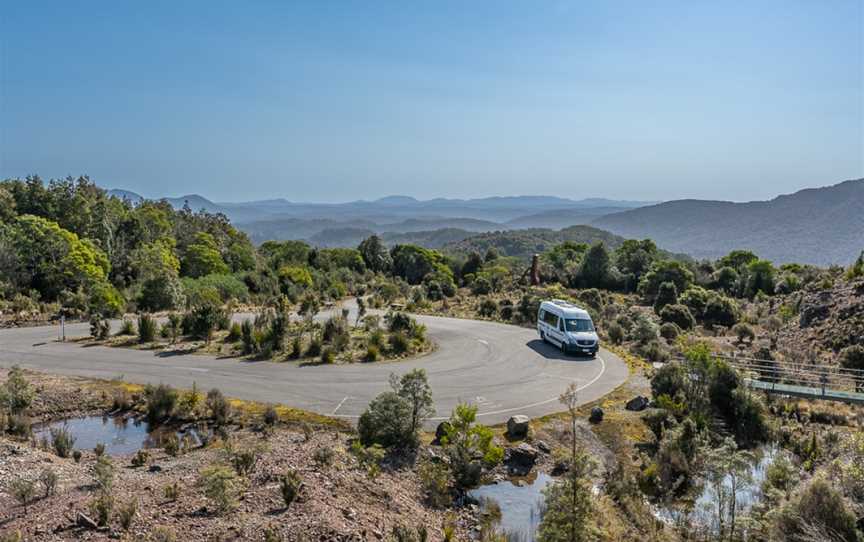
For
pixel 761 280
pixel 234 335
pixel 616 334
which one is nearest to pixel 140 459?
pixel 234 335

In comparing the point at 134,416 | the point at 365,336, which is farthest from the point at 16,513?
the point at 365,336

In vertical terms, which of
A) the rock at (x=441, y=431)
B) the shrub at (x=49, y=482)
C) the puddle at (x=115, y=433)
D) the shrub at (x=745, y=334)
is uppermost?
the shrub at (x=49, y=482)

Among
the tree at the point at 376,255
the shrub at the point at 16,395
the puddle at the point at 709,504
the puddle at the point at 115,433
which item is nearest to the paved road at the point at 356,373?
the puddle at the point at 115,433

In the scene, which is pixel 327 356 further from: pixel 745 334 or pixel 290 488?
pixel 745 334

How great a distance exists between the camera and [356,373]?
20891mm

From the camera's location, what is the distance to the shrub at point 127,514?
9297mm

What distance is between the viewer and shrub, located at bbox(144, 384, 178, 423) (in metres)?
16.2

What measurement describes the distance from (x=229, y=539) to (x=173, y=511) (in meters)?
1.52

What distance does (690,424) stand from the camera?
14.9 metres

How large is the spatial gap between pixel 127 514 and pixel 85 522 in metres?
0.68

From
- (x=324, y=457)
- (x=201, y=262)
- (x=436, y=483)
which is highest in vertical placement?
(x=201, y=262)

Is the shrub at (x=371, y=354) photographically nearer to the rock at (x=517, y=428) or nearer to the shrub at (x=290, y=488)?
the rock at (x=517, y=428)

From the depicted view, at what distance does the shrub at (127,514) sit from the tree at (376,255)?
5323cm

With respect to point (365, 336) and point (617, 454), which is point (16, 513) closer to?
point (617, 454)
